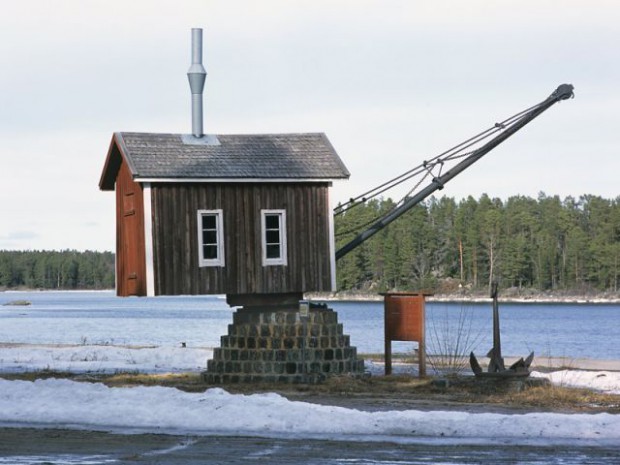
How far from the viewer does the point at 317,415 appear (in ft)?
60.3

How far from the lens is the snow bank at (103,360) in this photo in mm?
31906

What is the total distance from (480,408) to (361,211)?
513 ft

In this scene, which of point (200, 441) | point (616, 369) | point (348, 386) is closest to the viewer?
→ point (200, 441)

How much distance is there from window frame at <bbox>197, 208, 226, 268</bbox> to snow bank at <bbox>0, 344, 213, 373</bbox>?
5.82 m

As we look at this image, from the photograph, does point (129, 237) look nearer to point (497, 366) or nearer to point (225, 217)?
point (225, 217)

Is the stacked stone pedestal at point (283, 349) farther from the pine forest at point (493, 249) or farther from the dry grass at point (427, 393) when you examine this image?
the pine forest at point (493, 249)

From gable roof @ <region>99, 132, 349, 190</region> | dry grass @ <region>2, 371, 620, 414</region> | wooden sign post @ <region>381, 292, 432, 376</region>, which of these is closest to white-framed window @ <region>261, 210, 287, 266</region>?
gable roof @ <region>99, 132, 349, 190</region>

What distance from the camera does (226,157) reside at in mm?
27078

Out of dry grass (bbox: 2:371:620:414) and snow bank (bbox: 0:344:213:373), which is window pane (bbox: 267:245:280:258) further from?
snow bank (bbox: 0:344:213:373)

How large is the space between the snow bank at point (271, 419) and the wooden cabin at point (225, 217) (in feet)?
17.9

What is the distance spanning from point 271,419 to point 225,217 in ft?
29.3

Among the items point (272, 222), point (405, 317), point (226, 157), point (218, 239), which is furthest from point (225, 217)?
point (405, 317)

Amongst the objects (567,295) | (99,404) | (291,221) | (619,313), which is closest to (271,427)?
(99,404)

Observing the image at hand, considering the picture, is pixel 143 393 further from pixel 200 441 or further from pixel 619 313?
pixel 619 313
